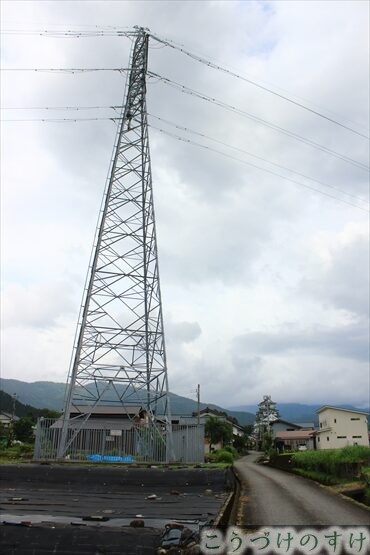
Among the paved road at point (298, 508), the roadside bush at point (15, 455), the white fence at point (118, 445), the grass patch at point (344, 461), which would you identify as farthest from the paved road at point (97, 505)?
the roadside bush at point (15, 455)

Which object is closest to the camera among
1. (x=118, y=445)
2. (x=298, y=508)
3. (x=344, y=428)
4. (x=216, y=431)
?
(x=298, y=508)

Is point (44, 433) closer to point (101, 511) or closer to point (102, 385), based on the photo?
point (102, 385)

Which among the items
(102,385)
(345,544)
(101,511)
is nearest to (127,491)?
(101,511)

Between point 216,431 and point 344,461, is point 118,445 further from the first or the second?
point 216,431

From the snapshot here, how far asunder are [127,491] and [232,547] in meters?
6.45

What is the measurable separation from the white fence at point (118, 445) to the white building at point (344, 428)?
1381 inches

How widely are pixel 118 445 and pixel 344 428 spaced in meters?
39.5

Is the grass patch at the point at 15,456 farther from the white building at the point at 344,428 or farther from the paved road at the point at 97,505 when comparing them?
the white building at the point at 344,428

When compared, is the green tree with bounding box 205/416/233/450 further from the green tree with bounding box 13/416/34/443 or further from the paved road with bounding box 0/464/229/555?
the paved road with bounding box 0/464/229/555

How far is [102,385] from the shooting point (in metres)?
20.9

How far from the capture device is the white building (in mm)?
49938

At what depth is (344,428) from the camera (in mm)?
50562

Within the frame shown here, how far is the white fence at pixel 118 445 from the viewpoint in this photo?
701 inches

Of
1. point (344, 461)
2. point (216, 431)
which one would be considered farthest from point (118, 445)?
point (216, 431)
